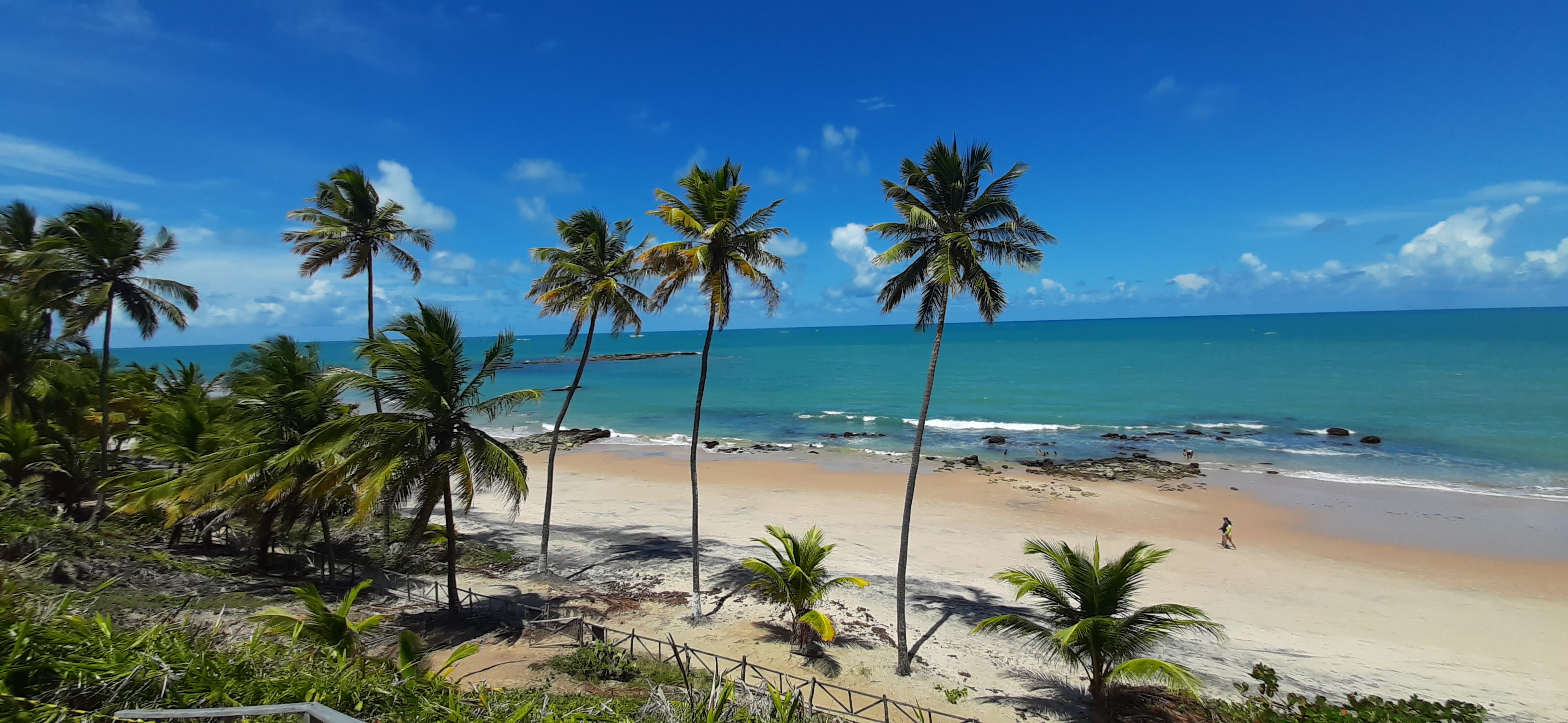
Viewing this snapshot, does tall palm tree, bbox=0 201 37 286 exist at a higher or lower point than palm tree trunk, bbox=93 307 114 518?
higher

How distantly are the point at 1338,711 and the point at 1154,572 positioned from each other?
33.0ft

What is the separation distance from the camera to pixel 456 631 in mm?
11805

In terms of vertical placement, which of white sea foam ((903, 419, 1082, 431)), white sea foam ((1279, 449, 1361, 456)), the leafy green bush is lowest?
the leafy green bush

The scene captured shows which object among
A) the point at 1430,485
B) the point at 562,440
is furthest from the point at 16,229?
the point at 1430,485

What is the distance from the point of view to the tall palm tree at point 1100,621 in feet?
30.9

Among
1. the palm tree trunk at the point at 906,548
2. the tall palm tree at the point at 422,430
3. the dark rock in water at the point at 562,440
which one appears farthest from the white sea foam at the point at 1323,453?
the dark rock in water at the point at 562,440

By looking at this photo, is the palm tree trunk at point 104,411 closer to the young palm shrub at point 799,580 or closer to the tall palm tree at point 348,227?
the tall palm tree at point 348,227

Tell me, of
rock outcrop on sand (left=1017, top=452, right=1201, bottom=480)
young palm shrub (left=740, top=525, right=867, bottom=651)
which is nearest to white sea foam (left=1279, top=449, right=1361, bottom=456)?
rock outcrop on sand (left=1017, top=452, right=1201, bottom=480)

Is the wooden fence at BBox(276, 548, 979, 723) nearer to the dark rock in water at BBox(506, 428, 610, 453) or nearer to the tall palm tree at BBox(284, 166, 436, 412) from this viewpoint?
the tall palm tree at BBox(284, 166, 436, 412)

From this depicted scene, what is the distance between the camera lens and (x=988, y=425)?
46.4 metres

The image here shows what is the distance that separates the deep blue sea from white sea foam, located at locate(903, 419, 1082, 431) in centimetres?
22

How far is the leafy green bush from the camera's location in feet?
29.5

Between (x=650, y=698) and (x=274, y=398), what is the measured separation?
11222 mm

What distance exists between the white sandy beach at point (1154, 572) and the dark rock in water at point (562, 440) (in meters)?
8.11
